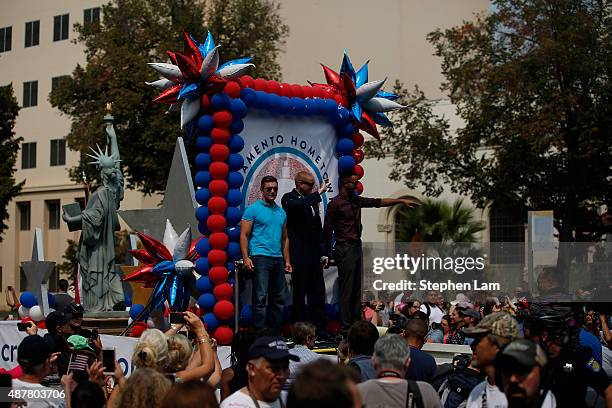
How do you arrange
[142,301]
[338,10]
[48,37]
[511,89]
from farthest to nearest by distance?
[48,37] < [338,10] < [511,89] < [142,301]

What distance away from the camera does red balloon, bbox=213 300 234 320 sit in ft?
37.2

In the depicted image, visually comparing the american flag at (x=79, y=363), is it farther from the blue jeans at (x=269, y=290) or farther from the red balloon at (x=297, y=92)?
the red balloon at (x=297, y=92)

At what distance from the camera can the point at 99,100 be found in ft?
124

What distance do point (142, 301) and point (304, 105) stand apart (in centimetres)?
359

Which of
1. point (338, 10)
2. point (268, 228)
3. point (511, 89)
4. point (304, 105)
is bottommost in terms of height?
point (268, 228)

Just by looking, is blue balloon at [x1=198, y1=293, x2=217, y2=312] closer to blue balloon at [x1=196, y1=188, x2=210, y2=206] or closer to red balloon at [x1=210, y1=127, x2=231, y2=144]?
blue balloon at [x1=196, y1=188, x2=210, y2=206]

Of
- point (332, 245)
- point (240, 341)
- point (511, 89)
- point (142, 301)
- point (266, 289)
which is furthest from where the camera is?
point (511, 89)

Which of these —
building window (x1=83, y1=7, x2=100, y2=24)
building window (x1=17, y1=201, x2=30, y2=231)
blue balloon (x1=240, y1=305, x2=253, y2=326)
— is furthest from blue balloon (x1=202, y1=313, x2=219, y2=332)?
building window (x1=17, y1=201, x2=30, y2=231)

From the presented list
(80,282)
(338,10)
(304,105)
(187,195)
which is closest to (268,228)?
(304,105)

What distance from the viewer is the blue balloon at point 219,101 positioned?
11.5 metres

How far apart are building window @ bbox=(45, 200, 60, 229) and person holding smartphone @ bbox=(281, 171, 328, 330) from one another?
45.0m

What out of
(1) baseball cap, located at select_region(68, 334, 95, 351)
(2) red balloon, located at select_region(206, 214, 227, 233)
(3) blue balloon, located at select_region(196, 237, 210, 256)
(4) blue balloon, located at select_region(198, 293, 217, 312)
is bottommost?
(1) baseball cap, located at select_region(68, 334, 95, 351)

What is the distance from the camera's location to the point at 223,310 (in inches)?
446

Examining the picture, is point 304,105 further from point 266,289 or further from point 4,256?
point 4,256
